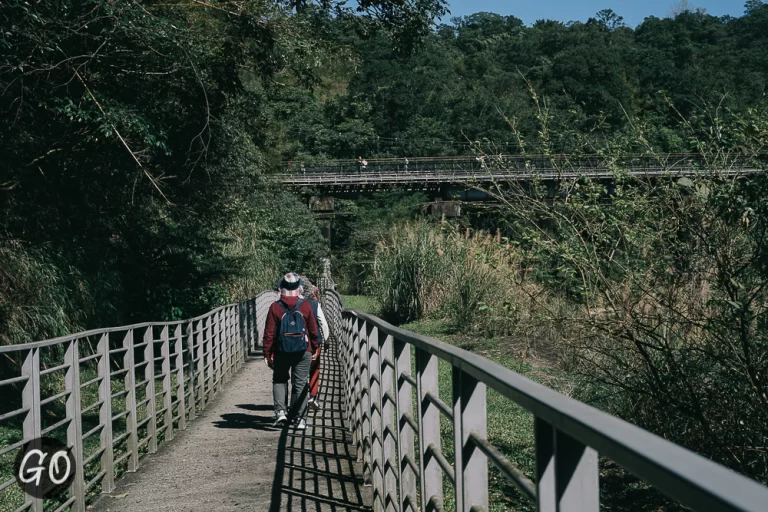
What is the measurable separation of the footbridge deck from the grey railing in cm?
2

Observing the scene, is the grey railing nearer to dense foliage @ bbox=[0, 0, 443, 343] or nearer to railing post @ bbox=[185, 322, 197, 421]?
railing post @ bbox=[185, 322, 197, 421]

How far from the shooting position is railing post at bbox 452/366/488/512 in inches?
112

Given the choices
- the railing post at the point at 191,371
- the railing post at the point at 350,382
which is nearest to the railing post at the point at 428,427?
the railing post at the point at 350,382

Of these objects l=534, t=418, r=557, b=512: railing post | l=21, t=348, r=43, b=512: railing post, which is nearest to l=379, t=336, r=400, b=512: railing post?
l=21, t=348, r=43, b=512: railing post

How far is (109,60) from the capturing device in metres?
13.1

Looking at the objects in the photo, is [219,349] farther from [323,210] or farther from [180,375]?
[323,210]

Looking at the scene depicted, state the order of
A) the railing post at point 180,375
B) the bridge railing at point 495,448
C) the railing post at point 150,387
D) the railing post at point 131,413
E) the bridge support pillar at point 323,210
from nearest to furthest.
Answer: the bridge railing at point 495,448 → the railing post at point 131,413 → the railing post at point 150,387 → the railing post at point 180,375 → the bridge support pillar at point 323,210

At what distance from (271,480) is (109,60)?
26.0ft

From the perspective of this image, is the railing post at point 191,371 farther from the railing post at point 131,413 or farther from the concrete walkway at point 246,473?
the railing post at point 131,413

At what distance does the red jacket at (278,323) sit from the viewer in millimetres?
9688

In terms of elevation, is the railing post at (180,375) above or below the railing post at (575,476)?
below

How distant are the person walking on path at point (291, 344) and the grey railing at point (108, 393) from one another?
3.59 ft

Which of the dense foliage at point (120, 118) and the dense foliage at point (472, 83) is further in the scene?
the dense foliage at point (472, 83)

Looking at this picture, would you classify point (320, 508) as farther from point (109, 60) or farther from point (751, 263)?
point (109, 60)
